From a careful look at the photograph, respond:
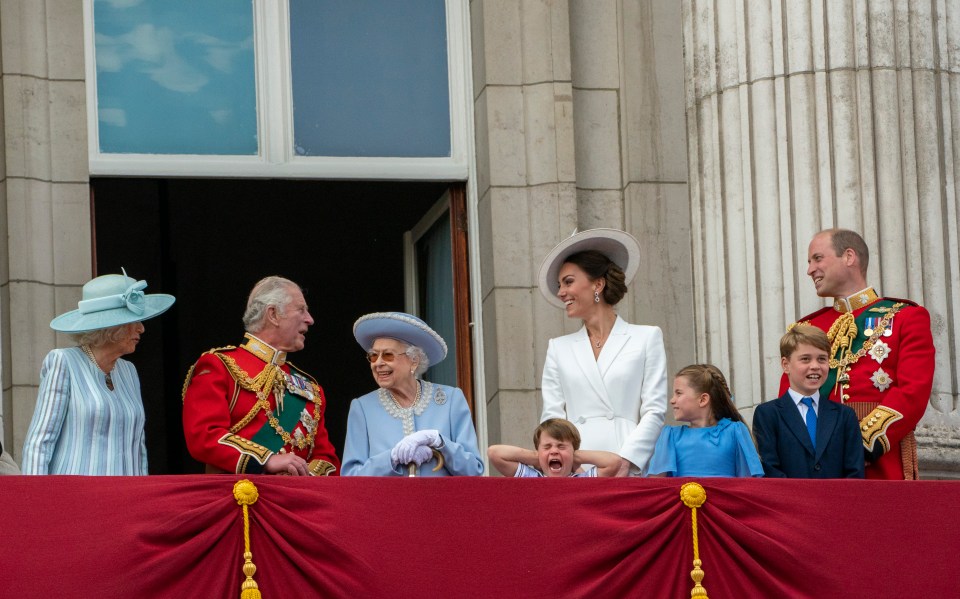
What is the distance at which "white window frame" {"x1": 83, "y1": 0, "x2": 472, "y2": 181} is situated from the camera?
13.0m

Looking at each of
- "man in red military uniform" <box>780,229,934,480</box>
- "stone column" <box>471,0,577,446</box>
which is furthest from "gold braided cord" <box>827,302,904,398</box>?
"stone column" <box>471,0,577,446</box>

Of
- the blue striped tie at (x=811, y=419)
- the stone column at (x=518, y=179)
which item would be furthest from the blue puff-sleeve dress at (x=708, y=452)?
the stone column at (x=518, y=179)

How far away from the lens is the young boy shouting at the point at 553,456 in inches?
397

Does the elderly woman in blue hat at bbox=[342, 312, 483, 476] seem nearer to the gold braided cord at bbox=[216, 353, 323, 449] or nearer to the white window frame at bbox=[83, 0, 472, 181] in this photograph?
the gold braided cord at bbox=[216, 353, 323, 449]

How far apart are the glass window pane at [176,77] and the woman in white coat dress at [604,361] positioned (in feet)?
10.1

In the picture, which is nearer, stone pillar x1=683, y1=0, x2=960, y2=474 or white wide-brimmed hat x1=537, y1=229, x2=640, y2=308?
white wide-brimmed hat x1=537, y1=229, x2=640, y2=308

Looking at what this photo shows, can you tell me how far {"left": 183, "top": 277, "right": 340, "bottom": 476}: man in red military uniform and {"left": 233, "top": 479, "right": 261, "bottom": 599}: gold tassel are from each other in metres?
0.70

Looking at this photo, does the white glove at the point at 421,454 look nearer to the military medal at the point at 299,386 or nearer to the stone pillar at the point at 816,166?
the military medal at the point at 299,386

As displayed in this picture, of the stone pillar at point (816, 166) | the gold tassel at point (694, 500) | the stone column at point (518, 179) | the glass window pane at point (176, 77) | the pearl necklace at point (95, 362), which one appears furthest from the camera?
the glass window pane at point (176, 77)

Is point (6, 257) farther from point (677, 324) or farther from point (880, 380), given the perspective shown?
point (880, 380)

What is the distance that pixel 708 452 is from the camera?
10086mm

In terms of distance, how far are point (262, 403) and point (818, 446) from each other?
2655 millimetres

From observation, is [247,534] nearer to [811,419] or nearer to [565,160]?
[811,419]

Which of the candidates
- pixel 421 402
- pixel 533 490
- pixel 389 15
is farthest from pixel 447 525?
pixel 389 15
